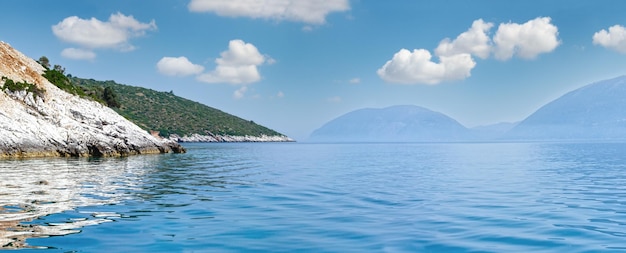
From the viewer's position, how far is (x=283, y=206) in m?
17.6

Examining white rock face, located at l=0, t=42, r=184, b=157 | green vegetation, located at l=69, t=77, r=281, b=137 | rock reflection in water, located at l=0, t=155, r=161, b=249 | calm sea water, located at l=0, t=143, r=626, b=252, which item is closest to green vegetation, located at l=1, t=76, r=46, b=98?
white rock face, located at l=0, t=42, r=184, b=157

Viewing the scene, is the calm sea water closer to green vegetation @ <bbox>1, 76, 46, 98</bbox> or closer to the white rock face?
the white rock face

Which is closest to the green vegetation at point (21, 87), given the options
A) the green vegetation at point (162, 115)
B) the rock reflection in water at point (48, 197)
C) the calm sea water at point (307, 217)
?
the rock reflection in water at point (48, 197)

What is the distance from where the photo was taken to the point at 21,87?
167ft

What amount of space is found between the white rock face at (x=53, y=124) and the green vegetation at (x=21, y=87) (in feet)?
1.45

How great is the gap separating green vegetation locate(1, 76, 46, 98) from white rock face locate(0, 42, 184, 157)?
0.44 m

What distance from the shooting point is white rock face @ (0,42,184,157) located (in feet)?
154

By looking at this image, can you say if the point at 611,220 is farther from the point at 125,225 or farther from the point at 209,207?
the point at 125,225

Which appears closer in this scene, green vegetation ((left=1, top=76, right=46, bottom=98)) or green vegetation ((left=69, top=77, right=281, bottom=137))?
green vegetation ((left=1, top=76, right=46, bottom=98))

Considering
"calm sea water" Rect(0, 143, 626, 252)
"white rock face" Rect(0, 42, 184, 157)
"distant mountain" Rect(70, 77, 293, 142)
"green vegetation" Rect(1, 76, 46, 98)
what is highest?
"distant mountain" Rect(70, 77, 293, 142)

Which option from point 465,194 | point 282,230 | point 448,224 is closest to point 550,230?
point 448,224

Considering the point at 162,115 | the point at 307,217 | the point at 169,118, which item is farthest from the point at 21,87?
the point at 162,115

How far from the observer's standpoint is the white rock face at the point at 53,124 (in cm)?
4694

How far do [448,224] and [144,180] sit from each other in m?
18.6
